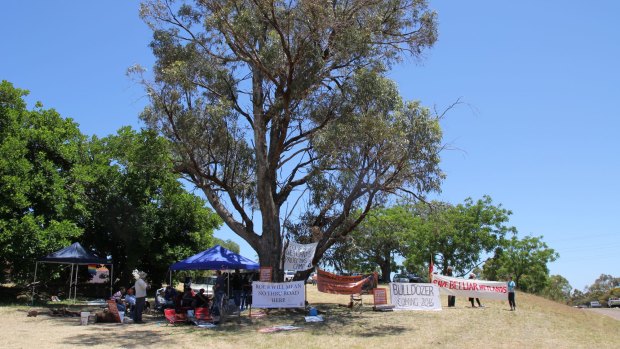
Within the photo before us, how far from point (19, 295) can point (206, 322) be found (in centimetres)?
1258

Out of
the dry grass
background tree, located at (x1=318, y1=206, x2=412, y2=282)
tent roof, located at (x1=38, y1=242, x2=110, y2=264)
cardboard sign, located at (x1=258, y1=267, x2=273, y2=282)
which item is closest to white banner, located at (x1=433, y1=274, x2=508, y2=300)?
the dry grass

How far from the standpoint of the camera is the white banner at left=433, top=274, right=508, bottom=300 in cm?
1912

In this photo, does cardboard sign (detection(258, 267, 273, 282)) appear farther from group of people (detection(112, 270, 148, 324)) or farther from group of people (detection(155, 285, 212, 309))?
group of people (detection(112, 270, 148, 324))

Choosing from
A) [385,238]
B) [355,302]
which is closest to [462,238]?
[385,238]

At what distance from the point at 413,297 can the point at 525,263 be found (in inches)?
1430

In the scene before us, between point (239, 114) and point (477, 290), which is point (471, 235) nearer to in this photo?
point (477, 290)

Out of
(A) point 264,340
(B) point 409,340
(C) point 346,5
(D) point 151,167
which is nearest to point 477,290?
(B) point 409,340

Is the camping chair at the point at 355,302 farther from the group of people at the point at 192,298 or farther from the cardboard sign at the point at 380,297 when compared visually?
the group of people at the point at 192,298

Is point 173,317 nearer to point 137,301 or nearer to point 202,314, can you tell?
point 202,314

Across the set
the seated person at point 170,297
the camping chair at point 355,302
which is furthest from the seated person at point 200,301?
the camping chair at point 355,302

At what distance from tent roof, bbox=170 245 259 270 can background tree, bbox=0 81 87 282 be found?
19.5ft

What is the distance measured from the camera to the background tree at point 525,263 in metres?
48.3

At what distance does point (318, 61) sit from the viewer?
17.5 meters

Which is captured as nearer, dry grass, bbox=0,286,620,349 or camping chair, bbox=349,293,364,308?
dry grass, bbox=0,286,620,349
